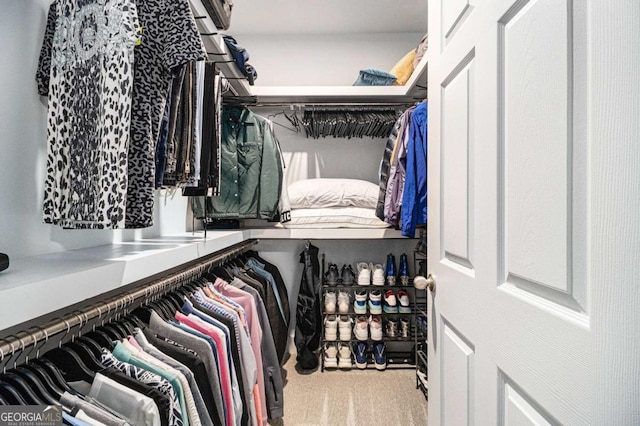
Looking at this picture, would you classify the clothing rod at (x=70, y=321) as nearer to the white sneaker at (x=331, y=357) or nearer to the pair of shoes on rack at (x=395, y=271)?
the white sneaker at (x=331, y=357)

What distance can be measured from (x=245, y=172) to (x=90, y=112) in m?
1.50

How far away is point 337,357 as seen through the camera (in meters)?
2.68

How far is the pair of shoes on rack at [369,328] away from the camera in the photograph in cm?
262

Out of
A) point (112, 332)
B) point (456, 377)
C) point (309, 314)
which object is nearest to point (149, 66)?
point (112, 332)

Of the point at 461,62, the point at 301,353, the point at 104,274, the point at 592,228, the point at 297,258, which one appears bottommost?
the point at 301,353

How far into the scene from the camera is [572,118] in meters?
0.54

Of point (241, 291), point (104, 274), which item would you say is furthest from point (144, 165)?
point (241, 291)

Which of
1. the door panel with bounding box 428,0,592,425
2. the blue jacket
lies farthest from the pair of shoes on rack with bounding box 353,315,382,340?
the door panel with bounding box 428,0,592,425

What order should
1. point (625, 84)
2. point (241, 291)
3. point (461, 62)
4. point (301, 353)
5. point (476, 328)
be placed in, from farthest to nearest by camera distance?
point (301, 353)
point (241, 291)
point (461, 62)
point (476, 328)
point (625, 84)

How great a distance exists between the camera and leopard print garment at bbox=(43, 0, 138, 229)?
86cm

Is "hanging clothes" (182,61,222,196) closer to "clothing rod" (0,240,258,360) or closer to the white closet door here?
"clothing rod" (0,240,258,360)

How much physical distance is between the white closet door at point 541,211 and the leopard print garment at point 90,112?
0.84m

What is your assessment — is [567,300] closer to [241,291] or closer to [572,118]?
[572,118]

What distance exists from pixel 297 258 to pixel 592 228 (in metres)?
2.68
